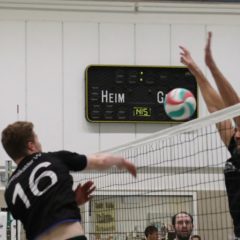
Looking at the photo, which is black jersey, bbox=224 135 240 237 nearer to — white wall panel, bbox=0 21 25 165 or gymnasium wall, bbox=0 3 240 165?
gymnasium wall, bbox=0 3 240 165

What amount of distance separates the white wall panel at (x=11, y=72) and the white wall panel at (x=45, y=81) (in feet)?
0.38

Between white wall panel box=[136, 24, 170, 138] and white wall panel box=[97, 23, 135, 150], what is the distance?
0.40 feet

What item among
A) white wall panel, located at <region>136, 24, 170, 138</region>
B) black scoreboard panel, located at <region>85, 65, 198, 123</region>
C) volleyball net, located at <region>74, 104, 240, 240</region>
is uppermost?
white wall panel, located at <region>136, 24, 170, 138</region>

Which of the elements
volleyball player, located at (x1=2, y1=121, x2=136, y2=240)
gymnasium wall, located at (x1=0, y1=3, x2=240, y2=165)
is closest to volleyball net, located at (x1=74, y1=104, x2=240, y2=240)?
gymnasium wall, located at (x1=0, y1=3, x2=240, y2=165)

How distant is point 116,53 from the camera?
1095cm

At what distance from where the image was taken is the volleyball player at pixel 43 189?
13.6 feet

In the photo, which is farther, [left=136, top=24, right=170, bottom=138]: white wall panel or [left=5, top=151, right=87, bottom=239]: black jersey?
[left=136, top=24, right=170, bottom=138]: white wall panel

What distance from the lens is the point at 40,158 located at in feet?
14.1

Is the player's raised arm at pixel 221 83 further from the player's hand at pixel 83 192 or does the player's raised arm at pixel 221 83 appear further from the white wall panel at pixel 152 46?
the white wall panel at pixel 152 46

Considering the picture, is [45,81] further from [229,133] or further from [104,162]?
[104,162]

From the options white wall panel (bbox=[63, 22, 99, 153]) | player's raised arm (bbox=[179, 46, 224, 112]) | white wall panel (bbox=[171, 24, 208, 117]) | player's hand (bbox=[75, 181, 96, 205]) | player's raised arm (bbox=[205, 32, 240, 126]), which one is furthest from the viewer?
white wall panel (bbox=[171, 24, 208, 117])

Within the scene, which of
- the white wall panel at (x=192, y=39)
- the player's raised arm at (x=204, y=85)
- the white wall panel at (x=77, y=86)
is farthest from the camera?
the white wall panel at (x=192, y=39)

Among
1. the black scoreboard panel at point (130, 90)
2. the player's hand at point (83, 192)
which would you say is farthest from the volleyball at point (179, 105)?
the black scoreboard panel at point (130, 90)

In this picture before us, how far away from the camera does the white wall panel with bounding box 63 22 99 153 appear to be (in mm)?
10648
